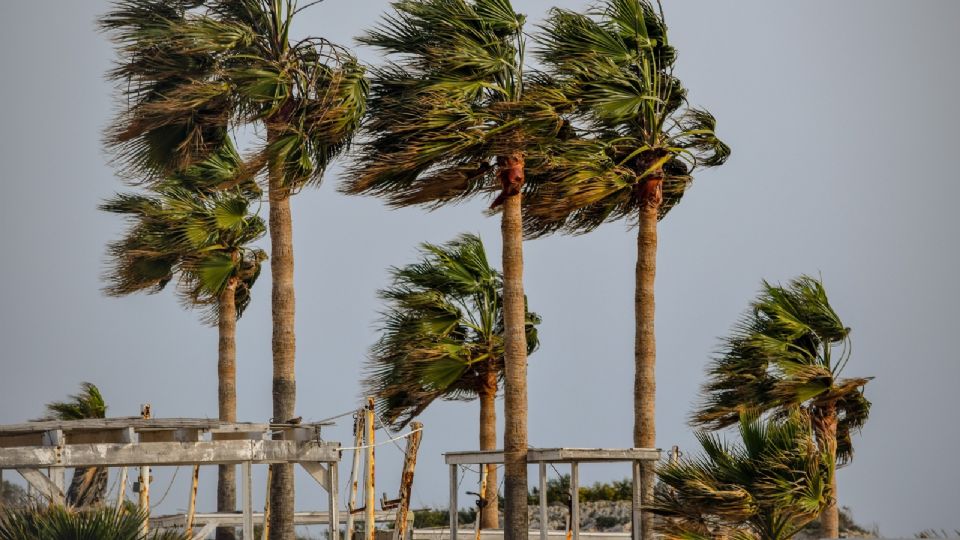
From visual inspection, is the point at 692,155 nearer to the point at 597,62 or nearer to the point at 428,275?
the point at 597,62

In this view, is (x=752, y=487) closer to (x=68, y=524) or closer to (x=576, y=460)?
(x=576, y=460)

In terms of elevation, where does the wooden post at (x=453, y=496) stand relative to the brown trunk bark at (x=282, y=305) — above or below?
below

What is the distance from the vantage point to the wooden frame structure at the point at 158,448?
1652 cm

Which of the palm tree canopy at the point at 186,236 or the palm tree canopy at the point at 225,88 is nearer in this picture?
the palm tree canopy at the point at 225,88

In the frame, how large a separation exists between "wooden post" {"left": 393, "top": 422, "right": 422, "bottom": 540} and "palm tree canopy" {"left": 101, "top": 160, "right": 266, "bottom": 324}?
359 inches

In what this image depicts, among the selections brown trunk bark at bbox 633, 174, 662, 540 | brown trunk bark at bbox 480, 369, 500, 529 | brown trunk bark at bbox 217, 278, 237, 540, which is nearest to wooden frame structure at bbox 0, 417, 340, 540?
brown trunk bark at bbox 633, 174, 662, 540

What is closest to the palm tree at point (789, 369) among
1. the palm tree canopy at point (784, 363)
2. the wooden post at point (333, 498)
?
the palm tree canopy at point (784, 363)

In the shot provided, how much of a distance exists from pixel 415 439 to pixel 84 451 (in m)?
7.57

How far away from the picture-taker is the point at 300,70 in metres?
23.8

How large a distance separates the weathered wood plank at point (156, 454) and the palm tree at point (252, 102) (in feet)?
13.3

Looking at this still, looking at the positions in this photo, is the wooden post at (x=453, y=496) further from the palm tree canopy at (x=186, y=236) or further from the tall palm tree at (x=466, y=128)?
the palm tree canopy at (x=186, y=236)

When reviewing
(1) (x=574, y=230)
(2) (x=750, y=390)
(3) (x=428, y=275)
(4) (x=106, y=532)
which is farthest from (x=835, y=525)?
(4) (x=106, y=532)

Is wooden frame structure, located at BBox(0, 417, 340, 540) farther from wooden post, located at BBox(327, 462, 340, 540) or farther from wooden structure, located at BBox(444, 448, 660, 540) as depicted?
wooden structure, located at BBox(444, 448, 660, 540)

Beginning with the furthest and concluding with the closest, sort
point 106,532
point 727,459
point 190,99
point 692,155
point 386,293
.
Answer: point 386,293
point 692,155
point 190,99
point 727,459
point 106,532
